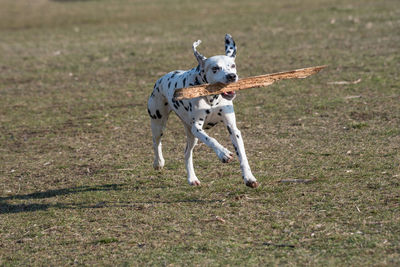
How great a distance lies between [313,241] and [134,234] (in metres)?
1.87

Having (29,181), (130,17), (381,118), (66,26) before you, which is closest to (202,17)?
(130,17)

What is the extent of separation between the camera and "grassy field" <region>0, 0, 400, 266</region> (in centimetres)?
681

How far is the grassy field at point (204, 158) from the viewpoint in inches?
268

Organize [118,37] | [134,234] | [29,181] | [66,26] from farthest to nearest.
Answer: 1. [66,26]
2. [118,37]
3. [29,181]
4. [134,234]

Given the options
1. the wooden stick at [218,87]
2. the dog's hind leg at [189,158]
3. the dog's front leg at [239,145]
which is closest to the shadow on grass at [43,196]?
the dog's hind leg at [189,158]

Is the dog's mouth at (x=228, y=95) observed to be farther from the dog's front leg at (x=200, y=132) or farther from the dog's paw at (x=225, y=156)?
the dog's paw at (x=225, y=156)

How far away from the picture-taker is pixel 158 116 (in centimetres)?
942

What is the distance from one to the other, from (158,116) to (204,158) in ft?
3.82

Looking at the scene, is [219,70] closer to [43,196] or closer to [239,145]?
[239,145]

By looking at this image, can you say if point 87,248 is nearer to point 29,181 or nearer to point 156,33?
point 29,181

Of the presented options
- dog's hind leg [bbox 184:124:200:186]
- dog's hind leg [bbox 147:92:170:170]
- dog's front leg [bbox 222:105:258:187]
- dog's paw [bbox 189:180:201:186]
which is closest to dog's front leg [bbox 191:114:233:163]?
dog's front leg [bbox 222:105:258:187]

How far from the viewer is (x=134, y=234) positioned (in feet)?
23.8

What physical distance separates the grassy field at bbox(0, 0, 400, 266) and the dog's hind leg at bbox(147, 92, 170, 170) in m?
0.18

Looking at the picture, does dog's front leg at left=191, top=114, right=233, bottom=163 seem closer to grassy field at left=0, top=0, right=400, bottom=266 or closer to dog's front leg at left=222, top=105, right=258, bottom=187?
dog's front leg at left=222, top=105, right=258, bottom=187
